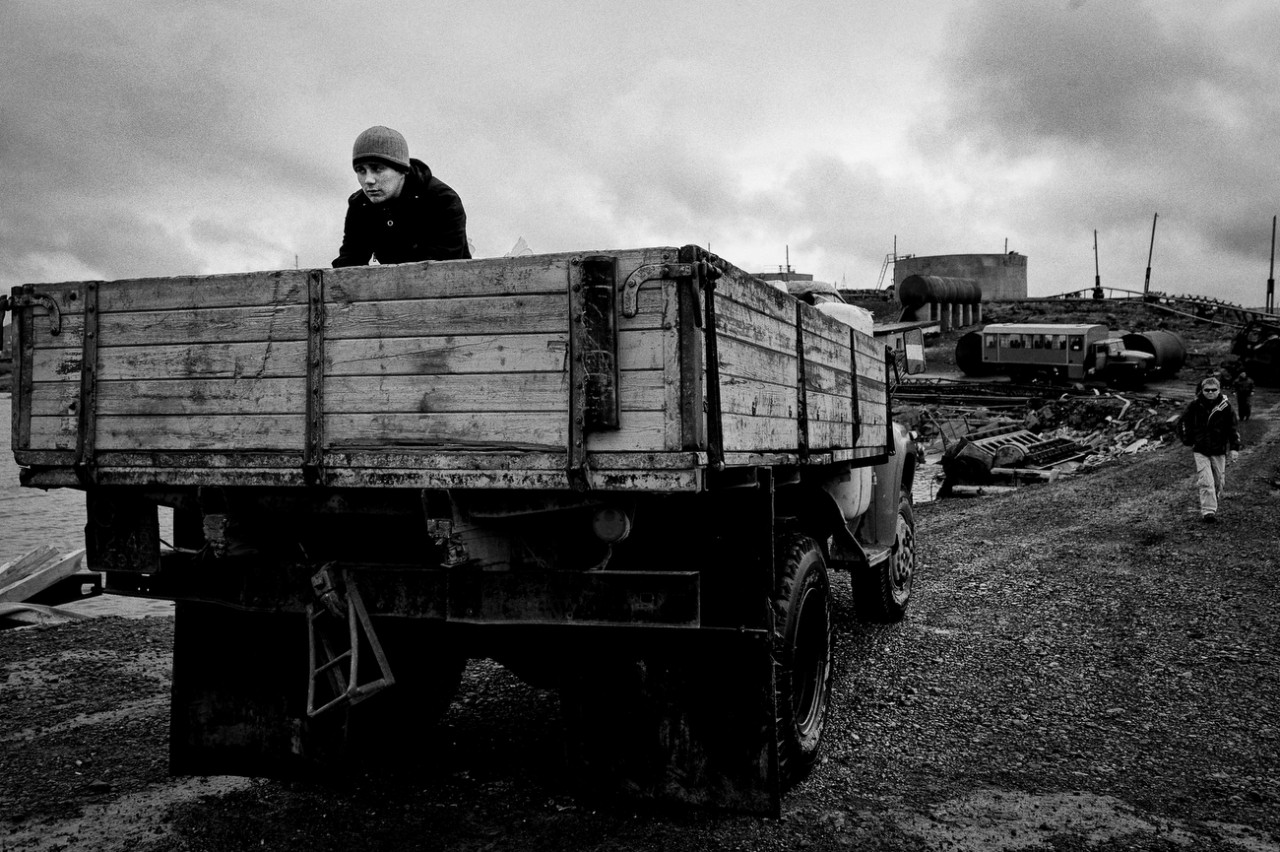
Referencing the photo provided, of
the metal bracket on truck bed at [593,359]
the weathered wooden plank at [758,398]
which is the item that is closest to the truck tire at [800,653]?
the weathered wooden plank at [758,398]

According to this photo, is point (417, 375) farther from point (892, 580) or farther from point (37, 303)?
point (892, 580)

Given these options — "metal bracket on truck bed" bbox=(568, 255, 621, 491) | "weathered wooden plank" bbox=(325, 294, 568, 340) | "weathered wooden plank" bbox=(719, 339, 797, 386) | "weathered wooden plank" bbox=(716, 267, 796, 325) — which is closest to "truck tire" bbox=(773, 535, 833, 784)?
"weathered wooden plank" bbox=(719, 339, 797, 386)

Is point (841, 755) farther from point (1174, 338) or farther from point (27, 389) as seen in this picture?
point (1174, 338)

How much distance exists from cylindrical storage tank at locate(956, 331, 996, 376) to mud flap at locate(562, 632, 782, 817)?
42841 mm

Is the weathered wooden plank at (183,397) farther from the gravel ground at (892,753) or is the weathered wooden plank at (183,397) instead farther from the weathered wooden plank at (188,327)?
the gravel ground at (892,753)

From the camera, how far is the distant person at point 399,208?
4566mm

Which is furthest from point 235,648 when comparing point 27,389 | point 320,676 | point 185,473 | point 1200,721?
point 1200,721

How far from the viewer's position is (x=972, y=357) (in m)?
44.6

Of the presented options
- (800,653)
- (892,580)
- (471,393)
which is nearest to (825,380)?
(800,653)

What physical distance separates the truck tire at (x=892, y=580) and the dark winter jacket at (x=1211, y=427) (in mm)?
6315

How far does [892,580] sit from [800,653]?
9.72 feet

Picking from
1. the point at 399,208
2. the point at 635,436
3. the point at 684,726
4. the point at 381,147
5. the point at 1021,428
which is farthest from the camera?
the point at 1021,428

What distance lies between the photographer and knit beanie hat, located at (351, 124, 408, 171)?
14.8 feet

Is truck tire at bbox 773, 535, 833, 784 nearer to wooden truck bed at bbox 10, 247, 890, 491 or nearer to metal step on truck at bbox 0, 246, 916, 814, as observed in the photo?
metal step on truck at bbox 0, 246, 916, 814
